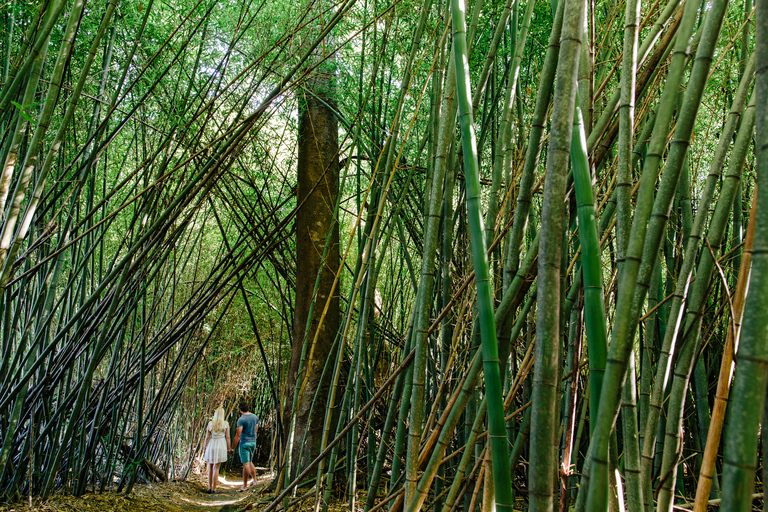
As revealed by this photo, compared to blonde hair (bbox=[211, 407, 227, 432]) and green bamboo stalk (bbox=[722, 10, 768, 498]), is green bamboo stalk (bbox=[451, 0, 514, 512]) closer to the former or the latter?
green bamboo stalk (bbox=[722, 10, 768, 498])

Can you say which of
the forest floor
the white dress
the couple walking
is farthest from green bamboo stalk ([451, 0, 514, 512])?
the white dress

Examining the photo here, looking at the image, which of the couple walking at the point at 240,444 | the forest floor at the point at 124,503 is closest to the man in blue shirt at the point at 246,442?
the couple walking at the point at 240,444

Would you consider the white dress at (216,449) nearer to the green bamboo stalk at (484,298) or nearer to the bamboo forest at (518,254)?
the bamboo forest at (518,254)

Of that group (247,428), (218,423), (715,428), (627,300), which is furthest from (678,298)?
(218,423)

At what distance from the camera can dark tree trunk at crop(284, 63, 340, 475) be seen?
2.83 meters

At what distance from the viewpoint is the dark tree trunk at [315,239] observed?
283cm

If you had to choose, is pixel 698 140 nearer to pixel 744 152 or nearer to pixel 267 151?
pixel 744 152

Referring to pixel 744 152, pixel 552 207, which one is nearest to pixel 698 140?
pixel 744 152

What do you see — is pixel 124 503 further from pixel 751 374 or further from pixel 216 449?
pixel 216 449

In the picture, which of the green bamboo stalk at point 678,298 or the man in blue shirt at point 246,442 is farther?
the man in blue shirt at point 246,442

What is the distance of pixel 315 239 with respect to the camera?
299 centimetres

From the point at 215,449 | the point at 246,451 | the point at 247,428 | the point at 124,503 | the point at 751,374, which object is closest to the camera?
the point at 751,374

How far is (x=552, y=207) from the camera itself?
66 centimetres

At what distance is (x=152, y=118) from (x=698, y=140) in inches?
118
